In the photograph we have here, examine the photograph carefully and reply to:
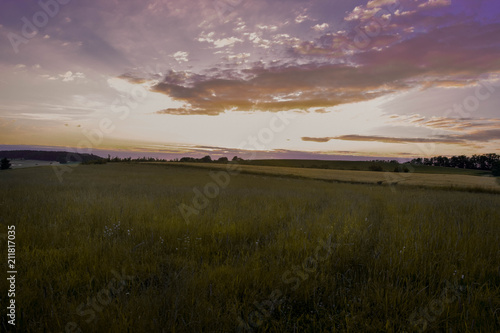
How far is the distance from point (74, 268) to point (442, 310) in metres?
4.32

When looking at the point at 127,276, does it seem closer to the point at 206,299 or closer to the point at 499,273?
the point at 206,299

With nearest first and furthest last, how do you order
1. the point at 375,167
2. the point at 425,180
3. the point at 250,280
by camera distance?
the point at 250,280 < the point at 425,180 < the point at 375,167

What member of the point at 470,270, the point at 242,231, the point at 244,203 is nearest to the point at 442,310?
the point at 470,270

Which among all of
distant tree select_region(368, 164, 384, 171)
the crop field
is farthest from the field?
distant tree select_region(368, 164, 384, 171)

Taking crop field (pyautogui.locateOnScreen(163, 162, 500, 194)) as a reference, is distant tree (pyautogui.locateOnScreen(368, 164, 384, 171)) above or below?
above

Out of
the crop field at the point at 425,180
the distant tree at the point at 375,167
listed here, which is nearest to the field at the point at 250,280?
the crop field at the point at 425,180

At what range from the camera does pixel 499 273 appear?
3.24 meters

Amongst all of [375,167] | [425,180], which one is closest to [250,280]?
[425,180]

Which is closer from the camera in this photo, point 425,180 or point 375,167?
point 425,180

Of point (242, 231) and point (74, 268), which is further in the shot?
point (242, 231)

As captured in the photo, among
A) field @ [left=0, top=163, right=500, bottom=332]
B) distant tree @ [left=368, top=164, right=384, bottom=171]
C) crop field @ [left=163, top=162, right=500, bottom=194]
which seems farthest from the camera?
distant tree @ [left=368, top=164, right=384, bottom=171]

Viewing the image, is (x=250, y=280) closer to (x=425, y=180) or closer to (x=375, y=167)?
(x=425, y=180)

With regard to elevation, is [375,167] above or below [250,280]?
above

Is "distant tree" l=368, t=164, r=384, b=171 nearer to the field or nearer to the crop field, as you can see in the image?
the crop field
